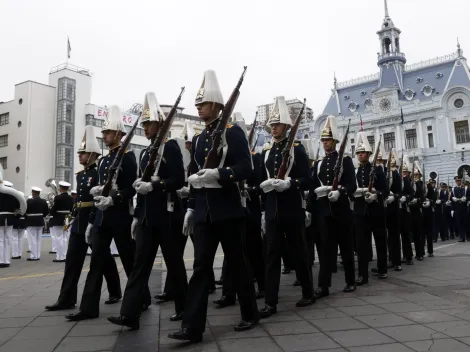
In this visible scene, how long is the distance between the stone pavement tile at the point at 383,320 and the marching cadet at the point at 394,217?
4.34 meters

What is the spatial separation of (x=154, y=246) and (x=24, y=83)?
43484 millimetres

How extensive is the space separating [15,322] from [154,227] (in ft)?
6.47

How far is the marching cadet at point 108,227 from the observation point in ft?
17.1

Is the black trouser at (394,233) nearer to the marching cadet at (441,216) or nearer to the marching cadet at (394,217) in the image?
the marching cadet at (394,217)

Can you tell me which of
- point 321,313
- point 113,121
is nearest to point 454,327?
point 321,313

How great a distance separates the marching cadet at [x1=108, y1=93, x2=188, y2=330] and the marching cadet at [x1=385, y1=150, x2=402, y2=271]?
5.47 m

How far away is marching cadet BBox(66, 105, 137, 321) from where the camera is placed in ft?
17.1

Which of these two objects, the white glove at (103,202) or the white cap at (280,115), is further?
the white cap at (280,115)

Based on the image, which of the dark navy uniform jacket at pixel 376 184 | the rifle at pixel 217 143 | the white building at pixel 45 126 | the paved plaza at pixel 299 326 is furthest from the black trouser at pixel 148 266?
the white building at pixel 45 126

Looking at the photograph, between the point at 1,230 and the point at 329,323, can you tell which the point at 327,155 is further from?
the point at 1,230

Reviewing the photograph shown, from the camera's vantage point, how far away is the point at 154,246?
16.1 feet

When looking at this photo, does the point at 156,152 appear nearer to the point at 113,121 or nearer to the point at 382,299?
the point at 113,121

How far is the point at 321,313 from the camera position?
510 centimetres

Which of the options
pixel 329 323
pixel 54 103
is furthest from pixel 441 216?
pixel 54 103
